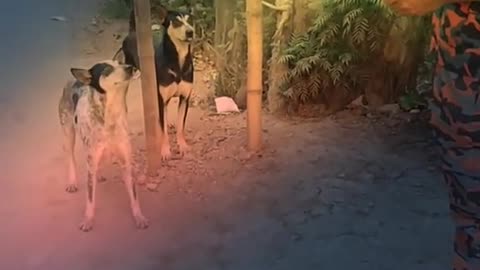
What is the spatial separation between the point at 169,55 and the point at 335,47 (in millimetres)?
897

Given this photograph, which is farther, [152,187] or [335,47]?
[335,47]

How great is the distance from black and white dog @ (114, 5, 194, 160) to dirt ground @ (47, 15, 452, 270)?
0.84ft

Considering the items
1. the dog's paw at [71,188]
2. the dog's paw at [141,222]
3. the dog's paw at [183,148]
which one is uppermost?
the dog's paw at [183,148]

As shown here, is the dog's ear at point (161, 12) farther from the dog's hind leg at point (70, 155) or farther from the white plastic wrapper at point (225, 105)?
the white plastic wrapper at point (225, 105)

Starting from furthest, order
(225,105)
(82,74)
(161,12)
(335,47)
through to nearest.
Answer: (225,105) < (335,47) < (161,12) < (82,74)

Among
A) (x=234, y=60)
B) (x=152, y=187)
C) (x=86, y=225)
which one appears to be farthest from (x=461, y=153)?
(x=234, y=60)

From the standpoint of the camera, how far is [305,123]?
10.5 ft

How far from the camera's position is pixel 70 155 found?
250 centimetres

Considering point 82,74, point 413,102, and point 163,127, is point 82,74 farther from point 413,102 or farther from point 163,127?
point 413,102

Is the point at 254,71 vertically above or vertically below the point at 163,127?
above

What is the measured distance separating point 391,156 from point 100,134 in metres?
1.24

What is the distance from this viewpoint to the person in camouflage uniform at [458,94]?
3.05 ft

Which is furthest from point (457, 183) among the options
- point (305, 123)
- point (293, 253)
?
point (305, 123)

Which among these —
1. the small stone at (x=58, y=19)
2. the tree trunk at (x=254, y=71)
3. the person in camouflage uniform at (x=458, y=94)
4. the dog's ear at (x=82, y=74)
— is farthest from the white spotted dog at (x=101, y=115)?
the small stone at (x=58, y=19)
